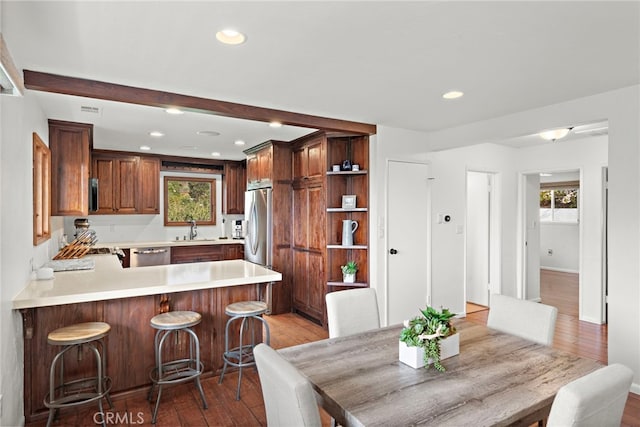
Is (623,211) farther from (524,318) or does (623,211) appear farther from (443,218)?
(443,218)

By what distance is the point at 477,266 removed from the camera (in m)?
5.54

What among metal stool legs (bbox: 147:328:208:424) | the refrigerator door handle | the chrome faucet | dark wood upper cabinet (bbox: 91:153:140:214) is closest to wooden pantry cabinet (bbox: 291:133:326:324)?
the refrigerator door handle

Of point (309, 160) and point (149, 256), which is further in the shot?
point (149, 256)

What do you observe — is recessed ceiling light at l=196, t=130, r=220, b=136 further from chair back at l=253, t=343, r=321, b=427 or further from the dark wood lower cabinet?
chair back at l=253, t=343, r=321, b=427

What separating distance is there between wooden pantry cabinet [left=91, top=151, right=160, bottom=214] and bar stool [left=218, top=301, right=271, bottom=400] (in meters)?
3.60

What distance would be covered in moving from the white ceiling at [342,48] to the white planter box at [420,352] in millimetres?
1598

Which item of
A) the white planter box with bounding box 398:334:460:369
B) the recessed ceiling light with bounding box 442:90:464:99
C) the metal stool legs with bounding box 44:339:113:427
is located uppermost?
the recessed ceiling light with bounding box 442:90:464:99

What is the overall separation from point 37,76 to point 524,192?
19.5ft

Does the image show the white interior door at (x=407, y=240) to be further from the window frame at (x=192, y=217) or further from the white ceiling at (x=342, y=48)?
the window frame at (x=192, y=217)

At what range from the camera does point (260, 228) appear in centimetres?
515

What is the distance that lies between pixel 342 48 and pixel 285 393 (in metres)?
1.84

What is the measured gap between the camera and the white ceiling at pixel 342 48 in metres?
1.73

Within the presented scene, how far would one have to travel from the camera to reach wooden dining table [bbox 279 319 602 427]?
4.24 feet

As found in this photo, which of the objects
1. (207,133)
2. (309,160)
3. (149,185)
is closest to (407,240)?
(309,160)
